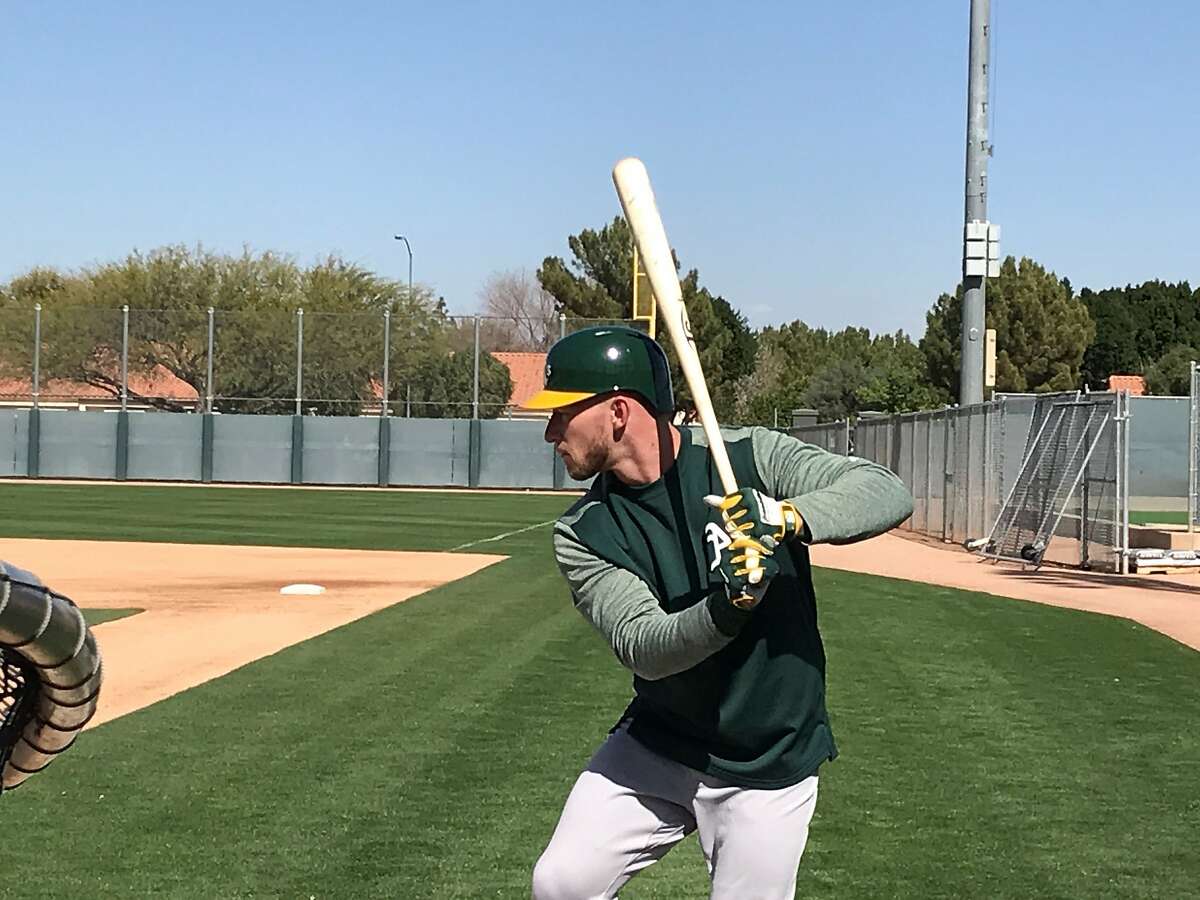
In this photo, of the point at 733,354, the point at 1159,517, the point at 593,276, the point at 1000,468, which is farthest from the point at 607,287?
the point at 1000,468

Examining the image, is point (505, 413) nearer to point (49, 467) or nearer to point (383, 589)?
point (49, 467)

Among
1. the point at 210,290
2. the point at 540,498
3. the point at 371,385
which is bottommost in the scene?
the point at 540,498

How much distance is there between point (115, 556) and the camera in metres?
21.7

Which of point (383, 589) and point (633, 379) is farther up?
point (633, 379)

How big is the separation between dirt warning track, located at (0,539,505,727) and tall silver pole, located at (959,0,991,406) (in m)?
9.04

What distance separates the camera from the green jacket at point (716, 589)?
3.73 m

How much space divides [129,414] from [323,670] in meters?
40.4


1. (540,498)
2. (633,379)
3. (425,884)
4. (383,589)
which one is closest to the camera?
(633,379)

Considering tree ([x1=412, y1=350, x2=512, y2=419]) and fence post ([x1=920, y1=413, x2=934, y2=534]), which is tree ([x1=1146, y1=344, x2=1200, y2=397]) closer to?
tree ([x1=412, y1=350, x2=512, y2=419])

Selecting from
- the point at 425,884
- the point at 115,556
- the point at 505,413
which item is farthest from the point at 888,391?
the point at 425,884

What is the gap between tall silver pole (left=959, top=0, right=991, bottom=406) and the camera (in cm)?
2558

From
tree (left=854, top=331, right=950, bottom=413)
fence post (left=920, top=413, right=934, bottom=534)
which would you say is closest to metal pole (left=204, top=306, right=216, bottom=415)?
tree (left=854, top=331, right=950, bottom=413)

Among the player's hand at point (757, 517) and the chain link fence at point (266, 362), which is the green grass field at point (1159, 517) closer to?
the chain link fence at point (266, 362)

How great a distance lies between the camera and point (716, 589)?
11.9 feet
